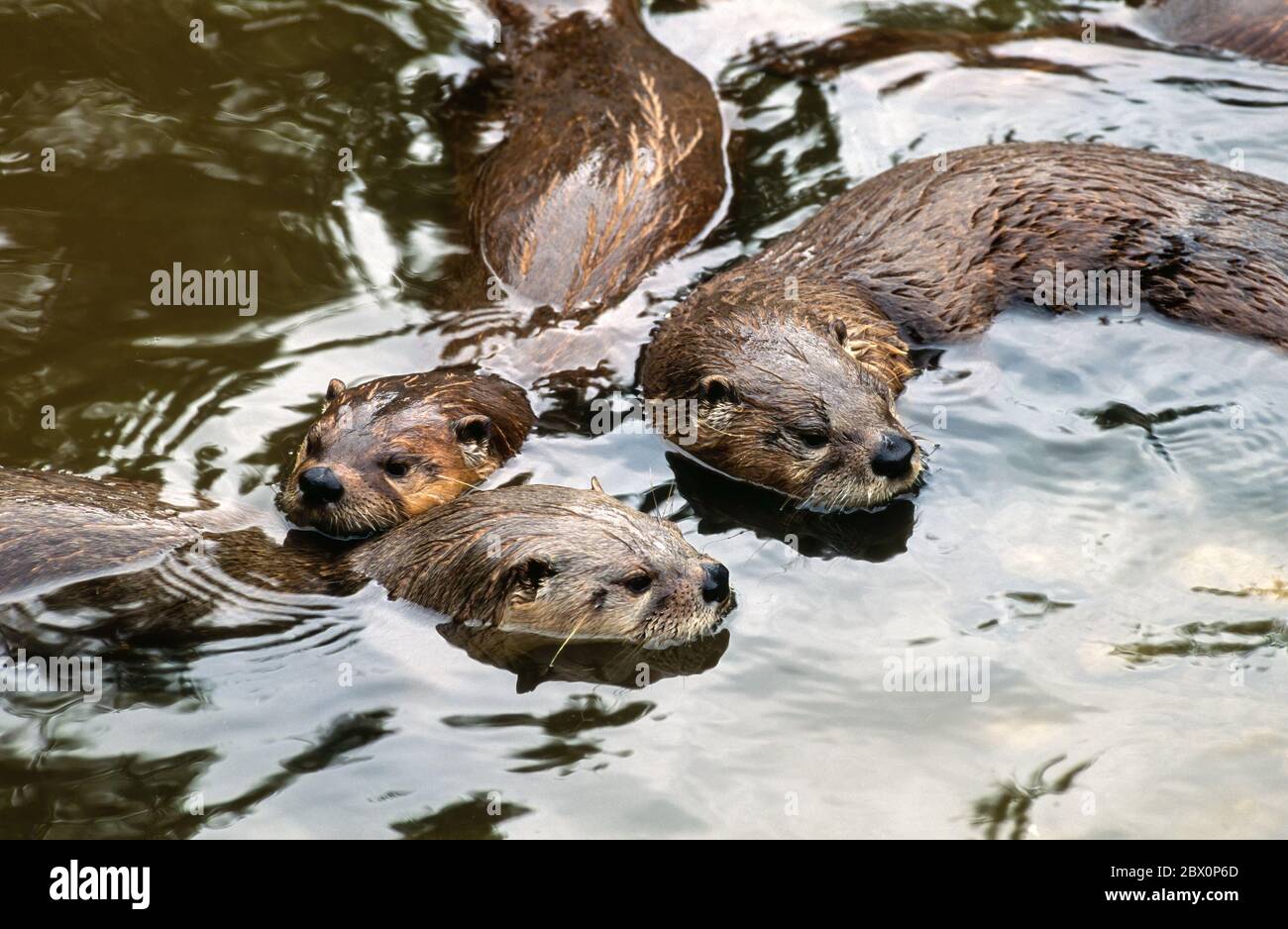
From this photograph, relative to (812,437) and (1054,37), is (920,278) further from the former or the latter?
(1054,37)

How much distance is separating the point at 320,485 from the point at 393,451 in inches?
13.8

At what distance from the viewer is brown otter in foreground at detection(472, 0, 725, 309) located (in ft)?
22.1

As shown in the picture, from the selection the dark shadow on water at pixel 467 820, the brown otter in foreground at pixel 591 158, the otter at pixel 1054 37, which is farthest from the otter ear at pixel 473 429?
the otter at pixel 1054 37

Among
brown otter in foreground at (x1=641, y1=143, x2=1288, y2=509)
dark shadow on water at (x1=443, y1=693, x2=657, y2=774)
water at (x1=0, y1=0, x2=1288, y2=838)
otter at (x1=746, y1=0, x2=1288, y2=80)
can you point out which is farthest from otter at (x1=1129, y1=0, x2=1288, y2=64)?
dark shadow on water at (x1=443, y1=693, x2=657, y2=774)

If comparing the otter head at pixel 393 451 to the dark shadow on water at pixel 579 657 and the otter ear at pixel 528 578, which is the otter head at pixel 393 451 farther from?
the otter ear at pixel 528 578

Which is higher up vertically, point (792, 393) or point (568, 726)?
point (792, 393)

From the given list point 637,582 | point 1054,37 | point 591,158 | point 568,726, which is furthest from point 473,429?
point 1054,37

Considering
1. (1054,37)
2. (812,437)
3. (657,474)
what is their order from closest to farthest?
(812,437)
(657,474)
(1054,37)

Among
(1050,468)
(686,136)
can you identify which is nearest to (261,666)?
(1050,468)

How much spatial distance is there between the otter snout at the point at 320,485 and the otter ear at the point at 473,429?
0.55 meters

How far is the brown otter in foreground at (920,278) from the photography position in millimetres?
5949

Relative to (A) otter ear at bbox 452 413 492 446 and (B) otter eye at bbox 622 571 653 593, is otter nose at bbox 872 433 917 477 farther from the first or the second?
(A) otter ear at bbox 452 413 492 446

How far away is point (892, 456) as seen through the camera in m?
5.65

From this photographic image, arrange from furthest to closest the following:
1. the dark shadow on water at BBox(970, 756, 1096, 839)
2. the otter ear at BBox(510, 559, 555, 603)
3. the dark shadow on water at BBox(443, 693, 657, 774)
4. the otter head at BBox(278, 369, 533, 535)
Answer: the otter head at BBox(278, 369, 533, 535) → the otter ear at BBox(510, 559, 555, 603) → the dark shadow on water at BBox(443, 693, 657, 774) → the dark shadow on water at BBox(970, 756, 1096, 839)
